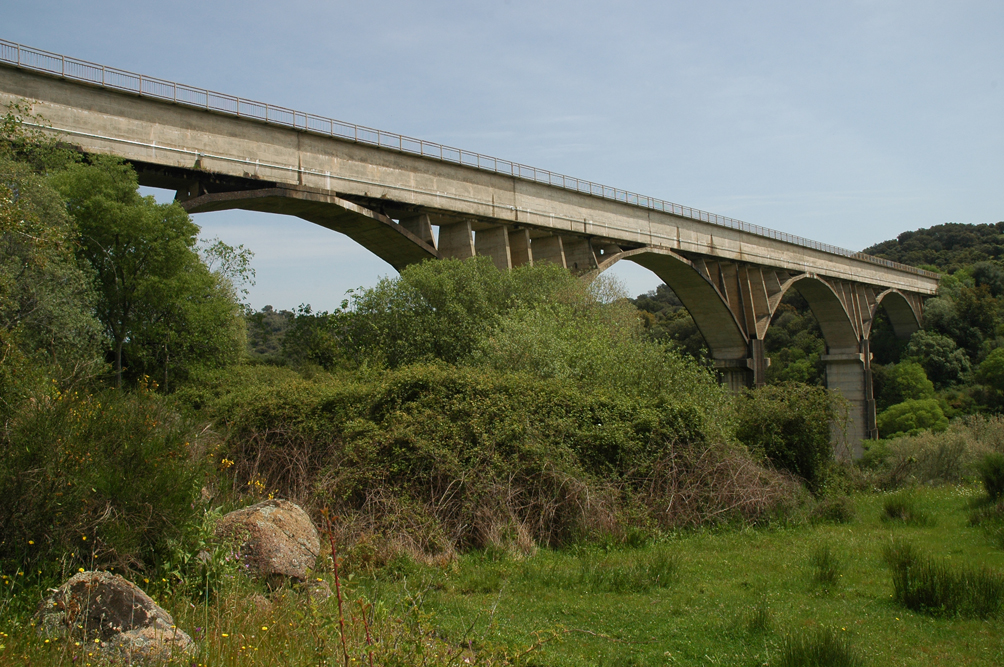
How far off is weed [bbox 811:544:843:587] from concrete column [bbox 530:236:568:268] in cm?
2058

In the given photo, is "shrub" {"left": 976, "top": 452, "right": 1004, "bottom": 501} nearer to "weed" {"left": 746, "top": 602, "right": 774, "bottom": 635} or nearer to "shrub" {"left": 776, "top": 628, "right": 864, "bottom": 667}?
"weed" {"left": 746, "top": 602, "right": 774, "bottom": 635}

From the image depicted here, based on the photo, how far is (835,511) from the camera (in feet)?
37.9

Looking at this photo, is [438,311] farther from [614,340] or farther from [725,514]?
[725,514]

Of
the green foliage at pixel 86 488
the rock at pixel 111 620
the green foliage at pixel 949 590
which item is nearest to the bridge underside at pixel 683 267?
the green foliage at pixel 949 590

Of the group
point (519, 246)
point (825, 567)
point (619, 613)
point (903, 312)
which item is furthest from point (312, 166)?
point (903, 312)

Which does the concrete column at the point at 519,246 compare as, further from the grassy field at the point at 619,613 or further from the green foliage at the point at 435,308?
the grassy field at the point at 619,613

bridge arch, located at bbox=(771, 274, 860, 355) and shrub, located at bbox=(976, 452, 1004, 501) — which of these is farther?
bridge arch, located at bbox=(771, 274, 860, 355)

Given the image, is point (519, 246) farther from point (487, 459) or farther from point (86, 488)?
point (86, 488)

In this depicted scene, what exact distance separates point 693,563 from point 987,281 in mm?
78226

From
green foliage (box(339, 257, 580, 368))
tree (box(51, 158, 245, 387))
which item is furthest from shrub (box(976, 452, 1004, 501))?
tree (box(51, 158, 245, 387))

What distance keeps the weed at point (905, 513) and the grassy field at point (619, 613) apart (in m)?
1.14

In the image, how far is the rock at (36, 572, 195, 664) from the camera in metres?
4.20

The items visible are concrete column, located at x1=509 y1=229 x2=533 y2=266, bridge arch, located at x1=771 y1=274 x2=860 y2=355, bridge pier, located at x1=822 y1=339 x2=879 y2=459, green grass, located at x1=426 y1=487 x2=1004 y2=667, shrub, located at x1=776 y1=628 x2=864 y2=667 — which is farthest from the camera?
bridge pier, located at x1=822 y1=339 x2=879 y2=459

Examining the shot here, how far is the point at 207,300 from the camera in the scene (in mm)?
18328
